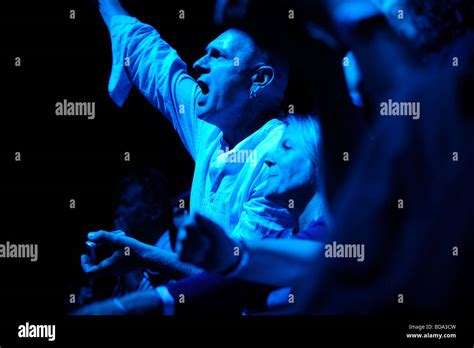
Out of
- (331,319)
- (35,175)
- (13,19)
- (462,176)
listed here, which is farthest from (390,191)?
(13,19)

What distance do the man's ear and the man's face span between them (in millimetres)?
19

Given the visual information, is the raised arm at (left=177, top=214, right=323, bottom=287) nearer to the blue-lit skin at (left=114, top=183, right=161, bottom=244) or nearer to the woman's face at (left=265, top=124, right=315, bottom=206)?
the woman's face at (left=265, top=124, right=315, bottom=206)

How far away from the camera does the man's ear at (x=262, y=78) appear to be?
284 cm

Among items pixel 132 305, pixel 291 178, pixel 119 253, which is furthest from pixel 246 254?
pixel 119 253

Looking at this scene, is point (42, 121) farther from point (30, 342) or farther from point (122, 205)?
point (30, 342)

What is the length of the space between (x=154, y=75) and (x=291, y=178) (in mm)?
731

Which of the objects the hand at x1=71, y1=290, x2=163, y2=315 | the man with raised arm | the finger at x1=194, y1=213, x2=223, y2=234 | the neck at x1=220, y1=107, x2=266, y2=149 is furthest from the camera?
the neck at x1=220, y1=107, x2=266, y2=149

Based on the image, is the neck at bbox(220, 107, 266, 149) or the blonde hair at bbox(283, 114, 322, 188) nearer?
the blonde hair at bbox(283, 114, 322, 188)

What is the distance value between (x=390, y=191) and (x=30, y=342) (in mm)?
1664

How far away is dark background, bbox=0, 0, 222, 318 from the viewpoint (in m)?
2.94

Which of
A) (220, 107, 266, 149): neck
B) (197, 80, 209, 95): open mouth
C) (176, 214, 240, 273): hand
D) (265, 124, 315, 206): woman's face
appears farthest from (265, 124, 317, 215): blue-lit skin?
(176, 214, 240, 273): hand

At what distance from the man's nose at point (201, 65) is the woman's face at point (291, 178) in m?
0.47

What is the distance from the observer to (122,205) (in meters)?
2.92

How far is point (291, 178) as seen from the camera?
8.64ft
